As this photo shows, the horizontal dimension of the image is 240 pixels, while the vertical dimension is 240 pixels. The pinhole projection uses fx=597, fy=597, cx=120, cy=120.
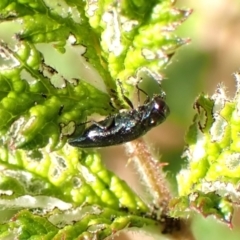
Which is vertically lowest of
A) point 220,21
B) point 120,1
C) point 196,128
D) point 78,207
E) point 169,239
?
point 169,239

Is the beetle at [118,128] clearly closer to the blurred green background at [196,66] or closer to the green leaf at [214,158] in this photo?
the green leaf at [214,158]

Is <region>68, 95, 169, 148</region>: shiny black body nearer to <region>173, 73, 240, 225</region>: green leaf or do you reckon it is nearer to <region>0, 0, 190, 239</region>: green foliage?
<region>0, 0, 190, 239</region>: green foliage

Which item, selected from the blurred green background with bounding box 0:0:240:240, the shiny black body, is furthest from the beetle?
the blurred green background with bounding box 0:0:240:240

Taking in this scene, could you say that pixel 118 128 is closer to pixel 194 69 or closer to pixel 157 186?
pixel 157 186

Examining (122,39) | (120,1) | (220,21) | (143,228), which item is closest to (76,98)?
(122,39)

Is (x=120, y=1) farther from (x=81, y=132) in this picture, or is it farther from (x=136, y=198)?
(x=136, y=198)

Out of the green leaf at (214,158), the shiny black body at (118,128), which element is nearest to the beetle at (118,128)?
the shiny black body at (118,128)
